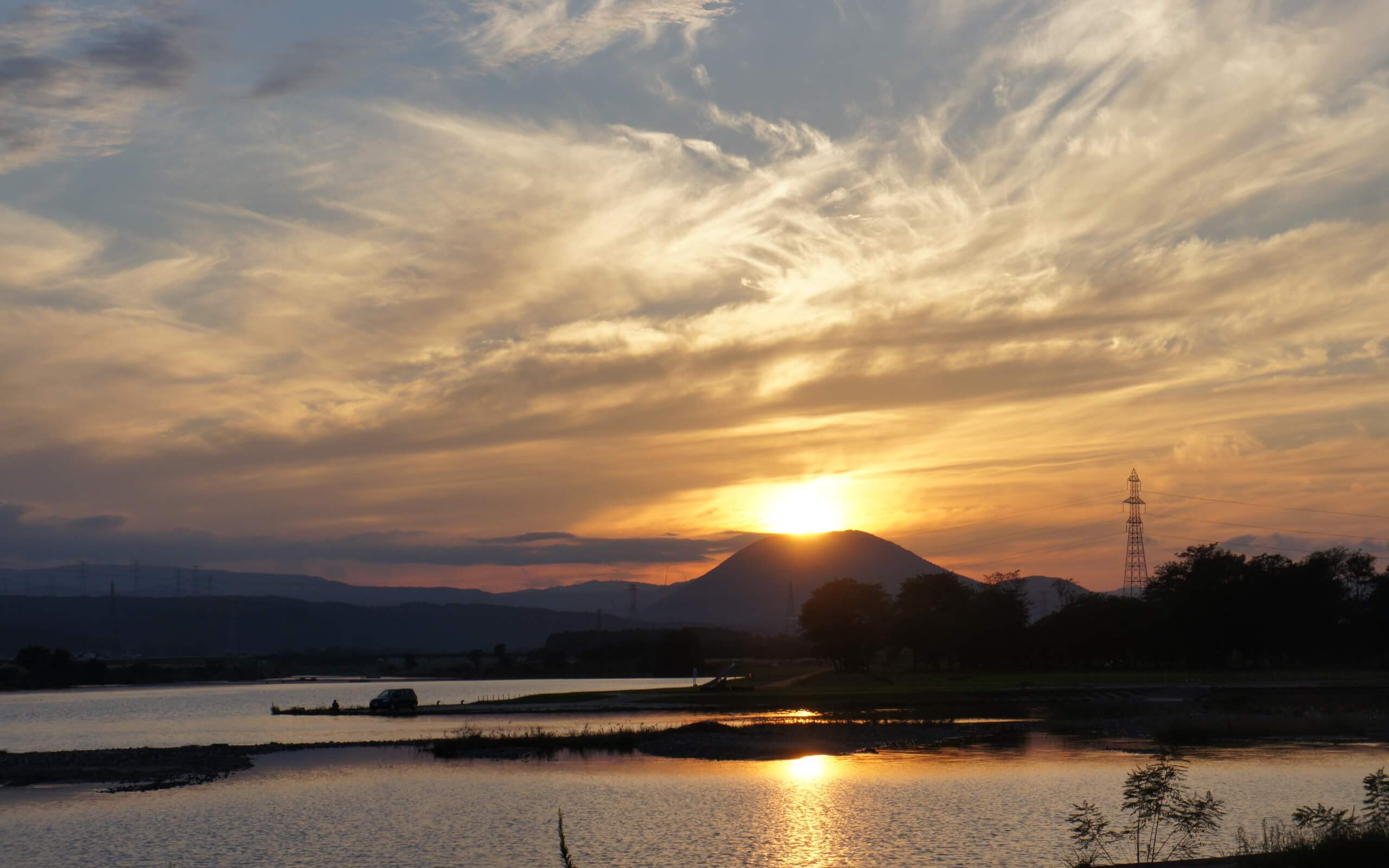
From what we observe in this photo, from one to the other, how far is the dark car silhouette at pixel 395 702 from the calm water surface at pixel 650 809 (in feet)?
161

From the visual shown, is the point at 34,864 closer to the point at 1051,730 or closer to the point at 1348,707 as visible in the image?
the point at 1051,730

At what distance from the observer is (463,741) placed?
6719 centimetres

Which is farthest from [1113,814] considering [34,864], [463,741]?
[463,741]

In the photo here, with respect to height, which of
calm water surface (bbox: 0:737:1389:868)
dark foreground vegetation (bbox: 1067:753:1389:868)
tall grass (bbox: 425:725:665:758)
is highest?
dark foreground vegetation (bbox: 1067:753:1389:868)

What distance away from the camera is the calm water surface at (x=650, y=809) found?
116ft

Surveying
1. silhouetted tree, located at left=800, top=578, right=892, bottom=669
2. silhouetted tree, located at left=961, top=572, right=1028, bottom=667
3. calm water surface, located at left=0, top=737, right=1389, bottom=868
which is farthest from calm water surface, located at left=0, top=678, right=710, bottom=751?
silhouetted tree, located at left=961, top=572, right=1028, bottom=667

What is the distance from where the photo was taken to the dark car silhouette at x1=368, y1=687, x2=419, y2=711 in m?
110

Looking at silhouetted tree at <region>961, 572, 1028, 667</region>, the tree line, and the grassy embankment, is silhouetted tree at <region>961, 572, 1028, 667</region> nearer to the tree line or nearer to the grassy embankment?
the tree line

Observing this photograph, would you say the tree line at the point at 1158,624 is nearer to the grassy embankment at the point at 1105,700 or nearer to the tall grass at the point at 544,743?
the grassy embankment at the point at 1105,700

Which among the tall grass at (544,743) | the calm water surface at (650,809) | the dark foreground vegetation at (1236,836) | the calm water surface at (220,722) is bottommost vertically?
the calm water surface at (220,722)

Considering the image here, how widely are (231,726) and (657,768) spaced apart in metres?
55.8

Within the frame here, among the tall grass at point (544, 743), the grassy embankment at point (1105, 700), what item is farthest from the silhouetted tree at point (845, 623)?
the tall grass at point (544, 743)

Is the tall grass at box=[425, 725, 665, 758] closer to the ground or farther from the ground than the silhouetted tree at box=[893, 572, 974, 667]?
closer to the ground

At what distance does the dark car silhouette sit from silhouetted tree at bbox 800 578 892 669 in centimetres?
5589
